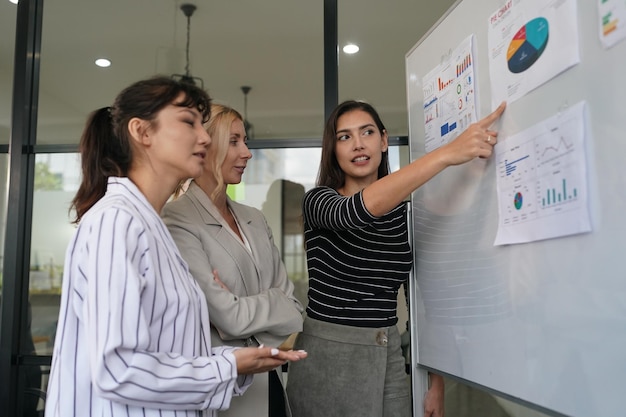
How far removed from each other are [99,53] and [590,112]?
10.6 ft

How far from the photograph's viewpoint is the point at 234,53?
3.63 metres

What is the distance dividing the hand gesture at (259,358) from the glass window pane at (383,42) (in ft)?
5.99

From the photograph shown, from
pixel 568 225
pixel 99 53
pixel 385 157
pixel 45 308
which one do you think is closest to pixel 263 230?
pixel 385 157

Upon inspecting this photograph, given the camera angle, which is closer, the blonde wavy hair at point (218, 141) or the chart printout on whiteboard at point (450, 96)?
the chart printout on whiteboard at point (450, 96)

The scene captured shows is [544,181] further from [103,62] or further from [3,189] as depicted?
[103,62]

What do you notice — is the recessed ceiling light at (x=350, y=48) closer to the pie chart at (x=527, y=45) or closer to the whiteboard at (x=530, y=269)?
the whiteboard at (x=530, y=269)

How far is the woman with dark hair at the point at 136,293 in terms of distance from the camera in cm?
101

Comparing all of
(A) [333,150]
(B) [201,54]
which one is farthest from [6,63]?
(A) [333,150]

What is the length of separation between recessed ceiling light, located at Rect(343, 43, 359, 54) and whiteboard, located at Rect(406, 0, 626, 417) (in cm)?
103

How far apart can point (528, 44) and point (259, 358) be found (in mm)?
900

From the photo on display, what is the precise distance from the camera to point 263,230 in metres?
1.74

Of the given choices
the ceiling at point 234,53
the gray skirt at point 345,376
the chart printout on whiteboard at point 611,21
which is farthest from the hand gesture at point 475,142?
the ceiling at point 234,53

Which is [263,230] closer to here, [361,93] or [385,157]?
[385,157]

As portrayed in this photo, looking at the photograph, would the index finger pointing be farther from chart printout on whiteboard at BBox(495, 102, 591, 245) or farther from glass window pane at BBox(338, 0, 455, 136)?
glass window pane at BBox(338, 0, 455, 136)
